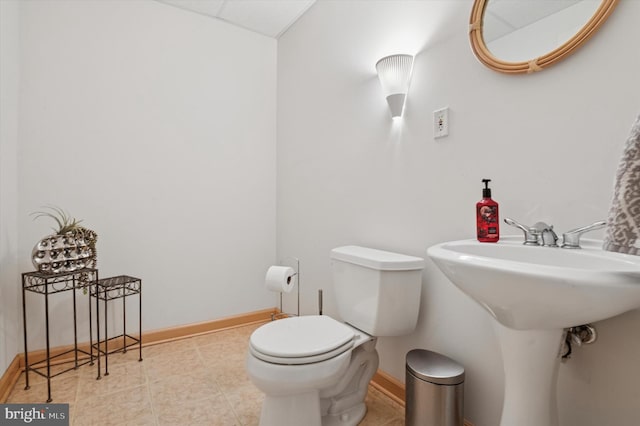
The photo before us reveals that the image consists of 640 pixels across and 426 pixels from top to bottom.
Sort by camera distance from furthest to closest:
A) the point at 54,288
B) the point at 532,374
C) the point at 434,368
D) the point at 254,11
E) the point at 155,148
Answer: the point at 254,11 → the point at 155,148 → the point at 54,288 → the point at 434,368 → the point at 532,374

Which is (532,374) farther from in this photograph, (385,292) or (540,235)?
(385,292)

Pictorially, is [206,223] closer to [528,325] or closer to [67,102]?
[67,102]

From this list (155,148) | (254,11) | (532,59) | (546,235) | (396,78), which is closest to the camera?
(546,235)

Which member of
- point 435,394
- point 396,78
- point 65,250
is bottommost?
point 435,394

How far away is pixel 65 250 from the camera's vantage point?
1.73 m

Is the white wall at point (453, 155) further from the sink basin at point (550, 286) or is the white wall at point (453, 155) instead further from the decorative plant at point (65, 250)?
the decorative plant at point (65, 250)

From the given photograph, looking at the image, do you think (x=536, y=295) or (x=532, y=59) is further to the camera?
(x=532, y=59)

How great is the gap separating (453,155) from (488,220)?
0.36 meters

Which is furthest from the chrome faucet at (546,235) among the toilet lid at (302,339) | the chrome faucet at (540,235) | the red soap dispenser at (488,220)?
the toilet lid at (302,339)

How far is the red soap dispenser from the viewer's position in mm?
1130

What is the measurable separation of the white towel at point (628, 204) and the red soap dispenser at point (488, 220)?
1.42 ft

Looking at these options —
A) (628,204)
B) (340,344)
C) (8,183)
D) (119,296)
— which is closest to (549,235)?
(628,204)

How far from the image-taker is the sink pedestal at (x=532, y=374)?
2.93 ft

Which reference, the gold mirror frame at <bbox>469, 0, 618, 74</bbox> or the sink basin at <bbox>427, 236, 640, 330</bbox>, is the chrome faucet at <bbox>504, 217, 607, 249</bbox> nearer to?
the sink basin at <bbox>427, 236, 640, 330</bbox>
